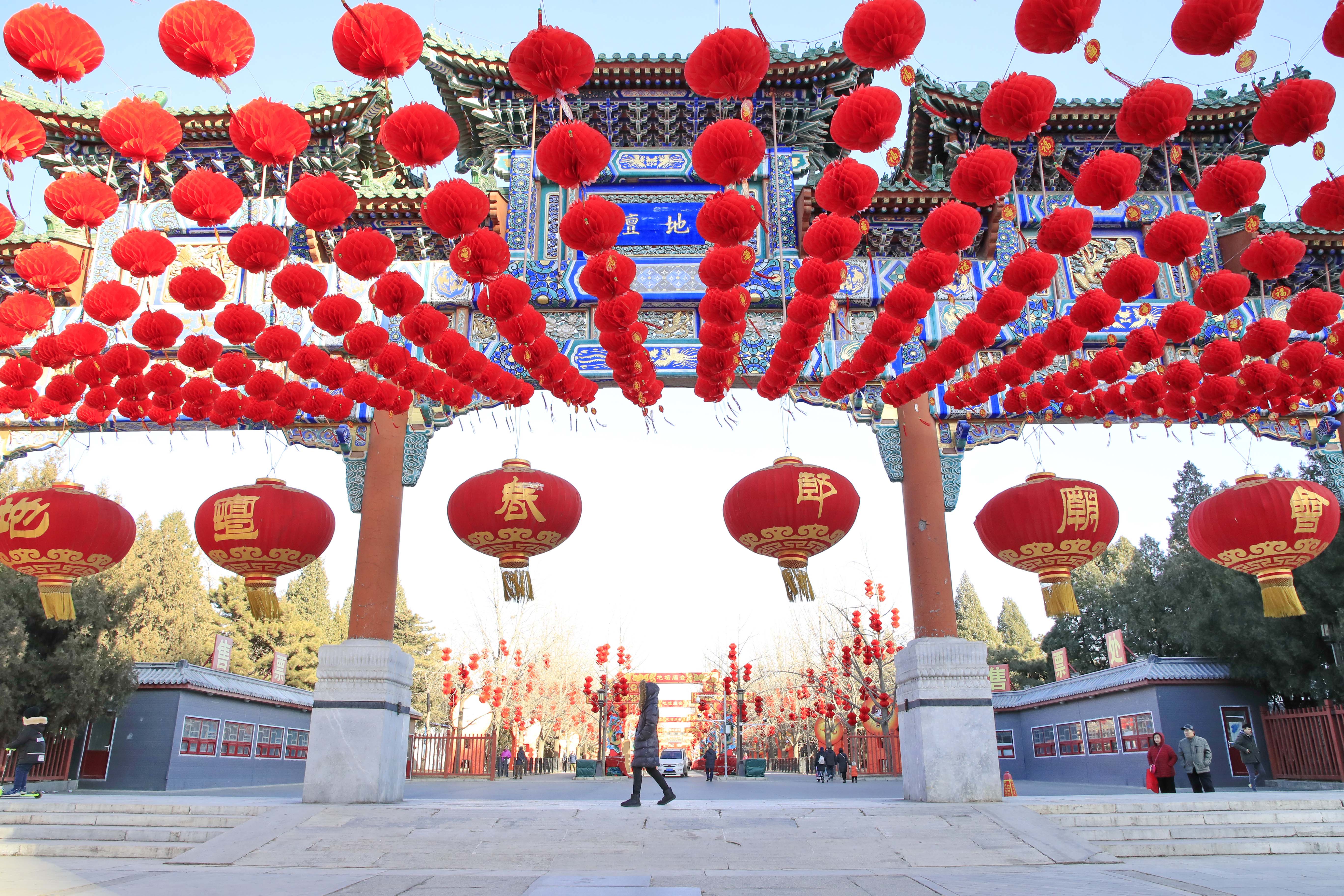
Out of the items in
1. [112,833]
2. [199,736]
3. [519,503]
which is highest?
[519,503]

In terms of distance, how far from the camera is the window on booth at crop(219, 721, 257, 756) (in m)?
17.5

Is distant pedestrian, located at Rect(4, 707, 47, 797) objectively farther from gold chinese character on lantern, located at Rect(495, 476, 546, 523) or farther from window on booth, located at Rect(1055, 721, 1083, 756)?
window on booth, located at Rect(1055, 721, 1083, 756)

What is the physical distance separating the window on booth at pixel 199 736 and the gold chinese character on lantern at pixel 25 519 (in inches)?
402

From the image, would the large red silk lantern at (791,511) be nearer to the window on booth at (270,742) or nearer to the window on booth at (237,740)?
the window on booth at (237,740)

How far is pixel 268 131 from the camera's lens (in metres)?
5.16

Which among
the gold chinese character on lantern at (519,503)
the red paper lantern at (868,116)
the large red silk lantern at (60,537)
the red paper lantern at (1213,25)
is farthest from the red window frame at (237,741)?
the red paper lantern at (1213,25)

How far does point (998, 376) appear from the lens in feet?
26.8

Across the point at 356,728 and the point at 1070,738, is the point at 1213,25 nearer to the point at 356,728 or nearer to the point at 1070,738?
the point at 356,728

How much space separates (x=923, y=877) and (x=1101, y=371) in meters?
4.81

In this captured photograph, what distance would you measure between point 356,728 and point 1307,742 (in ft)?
47.9

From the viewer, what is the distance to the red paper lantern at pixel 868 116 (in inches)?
182

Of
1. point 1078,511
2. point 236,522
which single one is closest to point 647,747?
point 236,522

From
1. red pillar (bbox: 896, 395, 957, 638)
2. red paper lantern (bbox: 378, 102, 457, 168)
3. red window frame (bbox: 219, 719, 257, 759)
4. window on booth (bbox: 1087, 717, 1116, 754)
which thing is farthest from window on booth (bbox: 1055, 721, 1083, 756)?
red paper lantern (bbox: 378, 102, 457, 168)

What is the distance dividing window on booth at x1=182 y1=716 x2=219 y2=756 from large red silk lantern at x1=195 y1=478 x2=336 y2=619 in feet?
33.4
